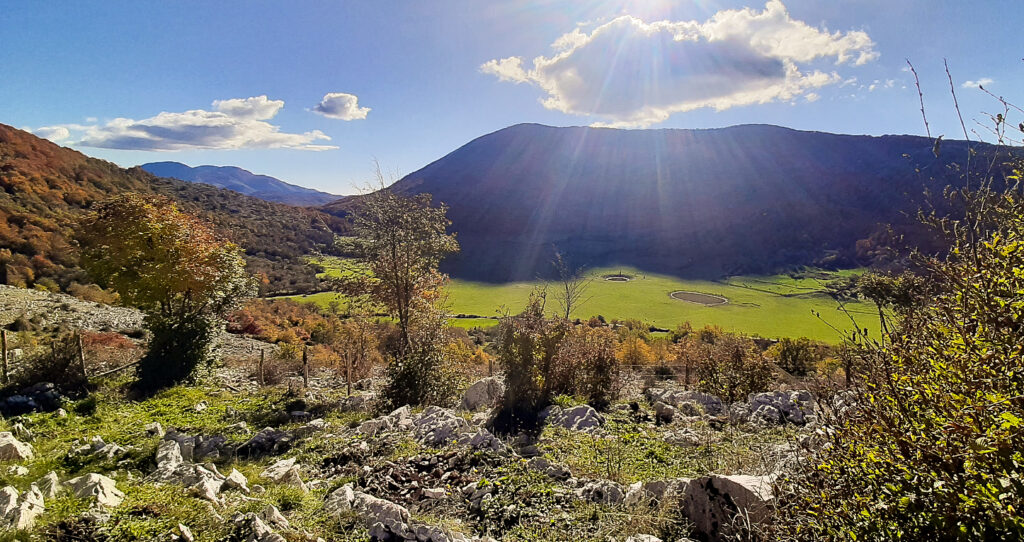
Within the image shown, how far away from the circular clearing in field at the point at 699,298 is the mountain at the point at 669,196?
956 inches

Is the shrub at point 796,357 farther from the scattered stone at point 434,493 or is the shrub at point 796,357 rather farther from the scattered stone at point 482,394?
the scattered stone at point 434,493

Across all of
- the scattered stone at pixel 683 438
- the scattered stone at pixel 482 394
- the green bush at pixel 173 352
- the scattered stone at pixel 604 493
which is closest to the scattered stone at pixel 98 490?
the scattered stone at pixel 604 493

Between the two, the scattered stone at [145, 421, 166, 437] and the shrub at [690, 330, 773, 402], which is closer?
the scattered stone at [145, 421, 166, 437]

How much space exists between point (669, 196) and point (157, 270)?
5378 inches

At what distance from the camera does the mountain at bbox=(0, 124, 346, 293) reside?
90.3 ft

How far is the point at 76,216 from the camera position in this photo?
30.8 m

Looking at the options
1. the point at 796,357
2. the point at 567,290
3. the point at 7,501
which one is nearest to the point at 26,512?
the point at 7,501

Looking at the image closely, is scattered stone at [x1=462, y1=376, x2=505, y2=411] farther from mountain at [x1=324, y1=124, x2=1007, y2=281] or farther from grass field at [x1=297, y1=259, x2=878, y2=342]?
mountain at [x1=324, y1=124, x2=1007, y2=281]

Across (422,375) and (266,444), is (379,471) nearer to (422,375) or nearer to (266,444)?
(266,444)

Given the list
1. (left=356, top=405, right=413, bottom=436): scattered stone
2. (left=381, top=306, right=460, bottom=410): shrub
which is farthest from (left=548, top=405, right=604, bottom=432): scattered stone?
(left=356, top=405, right=413, bottom=436): scattered stone

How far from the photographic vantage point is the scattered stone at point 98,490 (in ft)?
13.7

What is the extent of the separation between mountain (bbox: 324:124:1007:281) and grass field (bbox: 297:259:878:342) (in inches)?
542

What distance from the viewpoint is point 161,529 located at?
388cm

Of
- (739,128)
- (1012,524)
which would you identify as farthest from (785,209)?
(1012,524)
